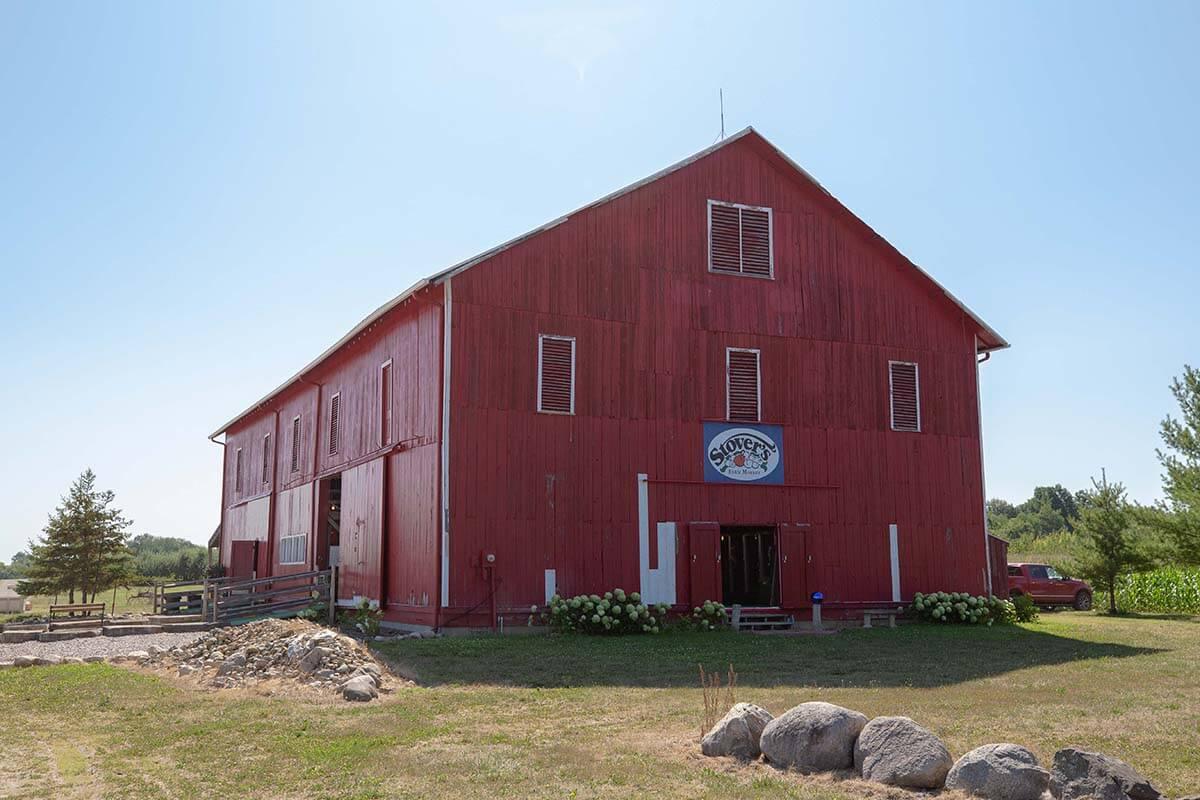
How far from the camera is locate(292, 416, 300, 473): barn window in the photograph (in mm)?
32188

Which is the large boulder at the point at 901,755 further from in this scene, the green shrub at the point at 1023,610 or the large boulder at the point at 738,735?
the green shrub at the point at 1023,610

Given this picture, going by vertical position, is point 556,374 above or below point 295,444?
above

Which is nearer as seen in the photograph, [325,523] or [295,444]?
[325,523]

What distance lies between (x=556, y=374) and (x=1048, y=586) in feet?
68.1

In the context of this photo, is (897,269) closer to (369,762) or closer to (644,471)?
(644,471)

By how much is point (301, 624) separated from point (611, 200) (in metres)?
10.7

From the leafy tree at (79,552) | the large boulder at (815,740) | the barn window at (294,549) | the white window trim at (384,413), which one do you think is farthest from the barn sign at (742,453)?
the leafy tree at (79,552)

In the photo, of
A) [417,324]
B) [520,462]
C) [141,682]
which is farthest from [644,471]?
[141,682]

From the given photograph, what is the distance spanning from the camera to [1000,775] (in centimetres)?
697

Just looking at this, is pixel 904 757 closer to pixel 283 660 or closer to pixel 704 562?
pixel 283 660

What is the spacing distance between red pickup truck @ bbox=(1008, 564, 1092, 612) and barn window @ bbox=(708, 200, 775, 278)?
52.7ft

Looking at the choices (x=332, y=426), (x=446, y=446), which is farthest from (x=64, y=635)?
(x=446, y=446)

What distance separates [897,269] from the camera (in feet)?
82.9

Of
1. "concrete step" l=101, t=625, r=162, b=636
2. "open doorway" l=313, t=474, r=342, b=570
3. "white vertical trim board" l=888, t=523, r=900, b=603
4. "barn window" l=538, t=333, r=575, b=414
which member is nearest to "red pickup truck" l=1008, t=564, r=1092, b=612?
"white vertical trim board" l=888, t=523, r=900, b=603
